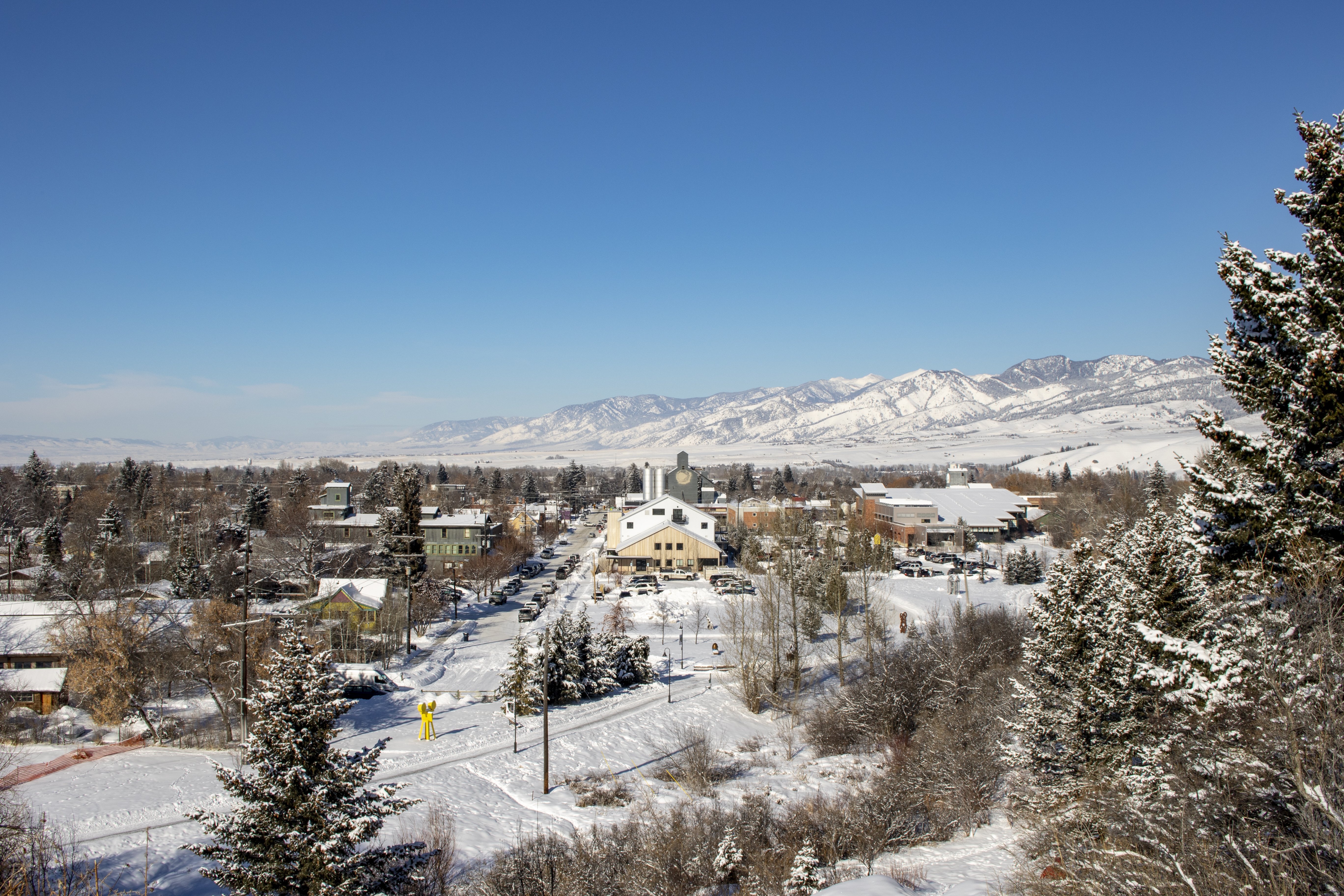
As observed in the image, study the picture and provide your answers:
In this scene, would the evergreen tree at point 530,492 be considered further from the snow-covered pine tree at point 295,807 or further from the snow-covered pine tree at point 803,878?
the snow-covered pine tree at point 295,807

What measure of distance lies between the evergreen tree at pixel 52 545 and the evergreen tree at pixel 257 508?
16056 millimetres

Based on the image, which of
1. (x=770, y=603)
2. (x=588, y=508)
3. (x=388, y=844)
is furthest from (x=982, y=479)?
(x=388, y=844)

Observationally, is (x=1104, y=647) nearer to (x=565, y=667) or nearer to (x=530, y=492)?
(x=565, y=667)

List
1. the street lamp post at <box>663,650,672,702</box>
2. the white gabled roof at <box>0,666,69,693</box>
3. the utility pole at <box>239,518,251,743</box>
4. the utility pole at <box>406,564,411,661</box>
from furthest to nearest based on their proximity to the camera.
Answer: the utility pole at <box>406,564,411,661</box>, the street lamp post at <box>663,650,672,702</box>, the white gabled roof at <box>0,666,69,693</box>, the utility pole at <box>239,518,251,743</box>

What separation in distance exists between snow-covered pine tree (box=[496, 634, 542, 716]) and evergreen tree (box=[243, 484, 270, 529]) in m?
50.6

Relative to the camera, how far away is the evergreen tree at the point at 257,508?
230 ft

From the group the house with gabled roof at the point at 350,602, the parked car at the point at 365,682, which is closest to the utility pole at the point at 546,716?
the parked car at the point at 365,682

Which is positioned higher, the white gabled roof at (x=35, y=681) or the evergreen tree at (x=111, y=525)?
the evergreen tree at (x=111, y=525)

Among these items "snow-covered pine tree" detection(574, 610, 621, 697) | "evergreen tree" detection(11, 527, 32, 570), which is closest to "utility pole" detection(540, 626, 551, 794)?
"snow-covered pine tree" detection(574, 610, 621, 697)

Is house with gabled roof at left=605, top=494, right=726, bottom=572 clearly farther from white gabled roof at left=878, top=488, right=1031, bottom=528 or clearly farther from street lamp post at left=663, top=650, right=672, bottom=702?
white gabled roof at left=878, top=488, right=1031, bottom=528

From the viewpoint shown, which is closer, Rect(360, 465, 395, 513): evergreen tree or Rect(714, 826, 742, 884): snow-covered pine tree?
Rect(714, 826, 742, 884): snow-covered pine tree

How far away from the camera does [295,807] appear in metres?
10.4

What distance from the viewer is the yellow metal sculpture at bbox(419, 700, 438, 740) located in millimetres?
25141

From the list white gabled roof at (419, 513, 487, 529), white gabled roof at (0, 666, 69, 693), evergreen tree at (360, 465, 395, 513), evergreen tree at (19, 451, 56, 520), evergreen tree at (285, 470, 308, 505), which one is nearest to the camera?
white gabled roof at (0, 666, 69, 693)
